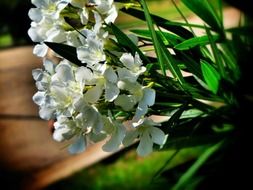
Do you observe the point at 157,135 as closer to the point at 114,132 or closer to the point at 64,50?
the point at 114,132

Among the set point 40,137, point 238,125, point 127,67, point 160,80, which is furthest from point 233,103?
point 40,137

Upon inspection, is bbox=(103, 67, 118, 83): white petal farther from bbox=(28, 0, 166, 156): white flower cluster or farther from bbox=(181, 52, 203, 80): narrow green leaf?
bbox=(181, 52, 203, 80): narrow green leaf

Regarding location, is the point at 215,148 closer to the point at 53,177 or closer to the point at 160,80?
the point at 160,80

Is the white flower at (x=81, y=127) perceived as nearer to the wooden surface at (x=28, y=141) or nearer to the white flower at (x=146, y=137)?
the white flower at (x=146, y=137)

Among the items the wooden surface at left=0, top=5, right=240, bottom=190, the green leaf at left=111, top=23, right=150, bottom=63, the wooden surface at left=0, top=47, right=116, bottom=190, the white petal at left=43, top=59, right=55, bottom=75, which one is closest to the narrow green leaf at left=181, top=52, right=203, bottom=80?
the green leaf at left=111, top=23, right=150, bottom=63

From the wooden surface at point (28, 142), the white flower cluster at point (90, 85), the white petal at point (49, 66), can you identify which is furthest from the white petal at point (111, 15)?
the wooden surface at point (28, 142)

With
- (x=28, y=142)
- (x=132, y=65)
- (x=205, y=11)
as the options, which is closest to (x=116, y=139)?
(x=132, y=65)
